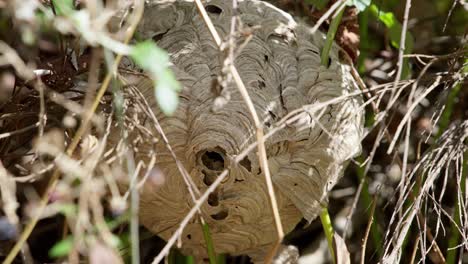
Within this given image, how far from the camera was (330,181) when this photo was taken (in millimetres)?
1527

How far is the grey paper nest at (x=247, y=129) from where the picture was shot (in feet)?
4.81

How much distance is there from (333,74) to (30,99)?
0.53 meters

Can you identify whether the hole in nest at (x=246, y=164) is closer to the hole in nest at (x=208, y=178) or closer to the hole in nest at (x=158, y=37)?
the hole in nest at (x=208, y=178)

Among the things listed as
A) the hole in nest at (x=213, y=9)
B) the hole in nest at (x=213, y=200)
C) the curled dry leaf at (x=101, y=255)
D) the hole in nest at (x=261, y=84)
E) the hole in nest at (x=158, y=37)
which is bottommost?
the curled dry leaf at (x=101, y=255)

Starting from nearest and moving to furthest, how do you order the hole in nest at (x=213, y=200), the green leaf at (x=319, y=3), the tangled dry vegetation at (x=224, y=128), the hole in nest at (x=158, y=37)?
the tangled dry vegetation at (x=224, y=128)
the hole in nest at (x=213, y=200)
the hole in nest at (x=158, y=37)
the green leaf at (x=319, y=3)

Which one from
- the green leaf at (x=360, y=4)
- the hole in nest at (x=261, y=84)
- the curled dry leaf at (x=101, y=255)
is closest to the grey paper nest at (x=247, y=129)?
the hole in nest at (x=261, y=84)

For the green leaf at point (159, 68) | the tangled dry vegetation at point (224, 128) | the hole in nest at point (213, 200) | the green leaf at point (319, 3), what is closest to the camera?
the green leaf at point (159, 68)

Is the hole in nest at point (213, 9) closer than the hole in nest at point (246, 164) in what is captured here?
No

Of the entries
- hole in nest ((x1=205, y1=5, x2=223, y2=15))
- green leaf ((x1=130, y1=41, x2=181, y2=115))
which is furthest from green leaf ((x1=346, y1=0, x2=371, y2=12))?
green leaf ((x1=130, y1=41, x2=181, y2=115))

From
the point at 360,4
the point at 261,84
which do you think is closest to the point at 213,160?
the point at 261,84

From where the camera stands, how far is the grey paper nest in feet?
4.81

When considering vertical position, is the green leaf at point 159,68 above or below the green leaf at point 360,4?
below

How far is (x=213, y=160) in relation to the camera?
4.81 feet

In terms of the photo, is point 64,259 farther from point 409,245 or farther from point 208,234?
point 409,245
